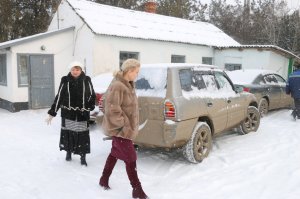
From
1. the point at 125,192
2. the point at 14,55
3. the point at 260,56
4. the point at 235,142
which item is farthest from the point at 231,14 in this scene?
the point at 125,192

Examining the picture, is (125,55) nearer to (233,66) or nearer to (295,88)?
(233,66)

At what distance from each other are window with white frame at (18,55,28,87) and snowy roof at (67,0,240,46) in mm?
2705

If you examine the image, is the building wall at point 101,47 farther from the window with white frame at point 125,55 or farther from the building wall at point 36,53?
the building wall at point 36,53

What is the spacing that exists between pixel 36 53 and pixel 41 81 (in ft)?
3.40

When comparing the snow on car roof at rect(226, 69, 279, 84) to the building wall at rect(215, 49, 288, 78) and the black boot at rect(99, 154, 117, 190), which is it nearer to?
the building wall at rect(215, 49, 288, 78)

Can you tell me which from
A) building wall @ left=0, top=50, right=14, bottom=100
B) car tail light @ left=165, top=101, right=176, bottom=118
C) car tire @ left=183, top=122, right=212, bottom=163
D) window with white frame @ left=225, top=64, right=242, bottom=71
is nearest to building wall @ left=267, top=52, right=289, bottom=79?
window with white frame @ left=225, top=64, right=242, bottom=71

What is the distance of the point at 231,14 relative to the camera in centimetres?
3350

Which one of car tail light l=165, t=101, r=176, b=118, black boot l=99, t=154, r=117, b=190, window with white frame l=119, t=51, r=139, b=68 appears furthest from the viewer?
window with white frame l=119, t=51, r=139, b=68

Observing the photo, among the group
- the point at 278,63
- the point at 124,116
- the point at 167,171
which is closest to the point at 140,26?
the point at 278,63

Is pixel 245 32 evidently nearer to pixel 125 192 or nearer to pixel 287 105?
pixel 287 105

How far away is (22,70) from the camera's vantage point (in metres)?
11.9

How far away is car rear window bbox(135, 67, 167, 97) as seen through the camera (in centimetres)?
534

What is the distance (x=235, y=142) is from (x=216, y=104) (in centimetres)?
141

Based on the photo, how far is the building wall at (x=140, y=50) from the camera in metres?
12.9
